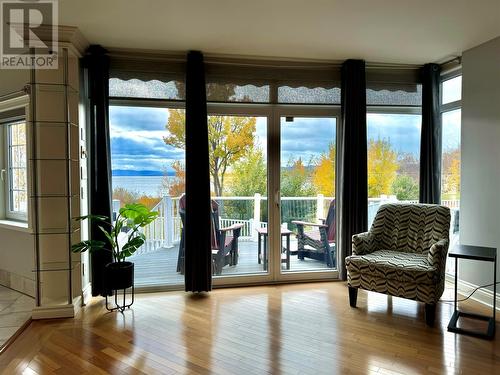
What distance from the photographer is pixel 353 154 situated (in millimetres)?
4105

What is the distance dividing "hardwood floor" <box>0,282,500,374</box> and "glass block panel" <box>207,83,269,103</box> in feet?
6.91

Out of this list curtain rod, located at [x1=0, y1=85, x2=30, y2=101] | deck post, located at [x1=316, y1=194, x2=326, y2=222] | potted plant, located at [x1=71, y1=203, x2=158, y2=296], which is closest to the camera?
potted plant, located at [x1=71, y1=203, x2=158, y2=296]

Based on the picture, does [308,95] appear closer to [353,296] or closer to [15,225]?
[353,296]

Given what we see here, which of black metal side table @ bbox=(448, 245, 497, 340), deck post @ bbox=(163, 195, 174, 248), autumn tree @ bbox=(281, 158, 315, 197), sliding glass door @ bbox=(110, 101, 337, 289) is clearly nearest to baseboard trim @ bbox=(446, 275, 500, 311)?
black metal side table @ bbox=(448, 245, 497, 340)

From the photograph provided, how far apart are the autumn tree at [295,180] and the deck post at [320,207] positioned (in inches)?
5.1

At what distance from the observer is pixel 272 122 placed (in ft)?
13.6

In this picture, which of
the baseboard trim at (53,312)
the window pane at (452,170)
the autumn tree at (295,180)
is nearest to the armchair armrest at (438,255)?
the window pane at (452,170)

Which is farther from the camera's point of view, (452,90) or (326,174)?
(326,174)

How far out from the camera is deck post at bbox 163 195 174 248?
3990 mm

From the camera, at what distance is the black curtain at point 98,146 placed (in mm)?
3590

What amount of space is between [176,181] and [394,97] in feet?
8.92

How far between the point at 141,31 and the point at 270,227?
7.84 ft

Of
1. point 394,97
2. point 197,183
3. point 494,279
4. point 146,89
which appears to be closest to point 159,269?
point 197,183

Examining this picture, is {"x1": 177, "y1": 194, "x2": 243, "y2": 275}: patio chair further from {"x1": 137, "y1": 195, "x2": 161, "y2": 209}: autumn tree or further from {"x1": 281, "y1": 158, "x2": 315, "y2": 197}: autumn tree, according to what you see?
{"x1": 281, "y1": 158, "x2": 315, "y2": 197}: autumn tree
